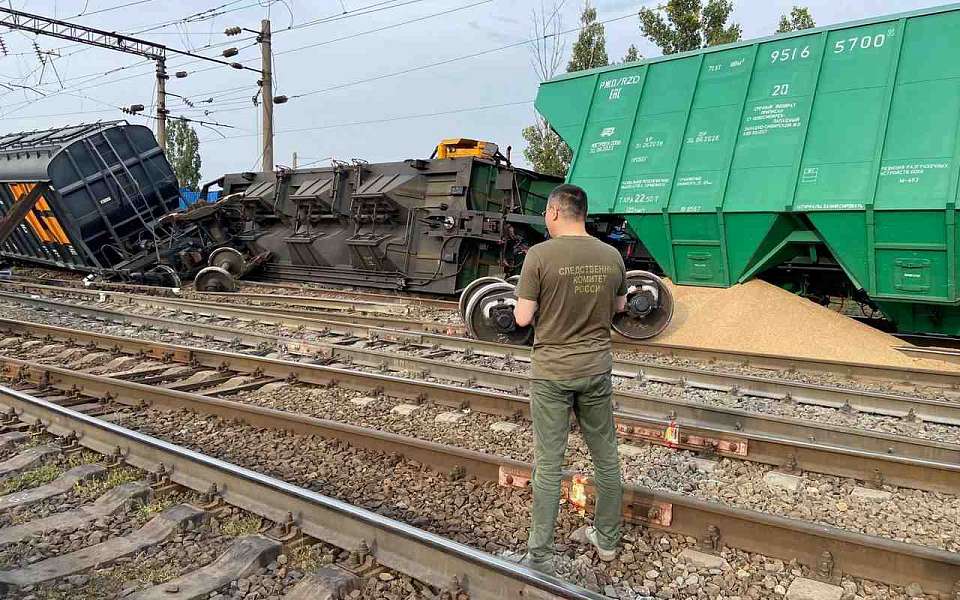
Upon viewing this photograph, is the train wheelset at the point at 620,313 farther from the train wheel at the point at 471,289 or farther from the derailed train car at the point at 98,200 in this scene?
the derailed train car at the point at 98,200

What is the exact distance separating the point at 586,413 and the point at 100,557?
2515 mm

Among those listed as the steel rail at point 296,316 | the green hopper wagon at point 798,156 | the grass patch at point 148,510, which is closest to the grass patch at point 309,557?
the grass patch at point 148,510

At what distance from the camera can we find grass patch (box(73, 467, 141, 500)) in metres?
4.20

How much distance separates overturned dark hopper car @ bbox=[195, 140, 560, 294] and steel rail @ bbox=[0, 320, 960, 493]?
20.7ft

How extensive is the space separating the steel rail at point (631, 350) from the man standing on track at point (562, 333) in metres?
4.20

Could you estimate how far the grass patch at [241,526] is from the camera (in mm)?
3658

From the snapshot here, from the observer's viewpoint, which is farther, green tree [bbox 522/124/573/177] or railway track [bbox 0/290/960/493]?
green tree [bbox 522/124/573/177]

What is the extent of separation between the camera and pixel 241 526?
146 inches

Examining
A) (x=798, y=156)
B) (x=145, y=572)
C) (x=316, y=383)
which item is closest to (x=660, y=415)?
(x=316, y=383)

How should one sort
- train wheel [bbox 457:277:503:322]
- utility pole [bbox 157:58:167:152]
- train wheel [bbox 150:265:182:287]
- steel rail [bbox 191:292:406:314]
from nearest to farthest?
train wheel [bbox 457:277:503:322] → steel rail [bbox 191:292:406:314] → train wheel [bbox 150:265:182:287] → utility pole [bbox 157:58:167:152]

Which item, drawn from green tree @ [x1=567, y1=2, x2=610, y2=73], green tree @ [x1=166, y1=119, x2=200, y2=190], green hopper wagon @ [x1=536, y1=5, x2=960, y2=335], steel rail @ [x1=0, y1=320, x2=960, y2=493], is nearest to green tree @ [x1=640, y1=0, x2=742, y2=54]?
green tree @ [x1=567, y1=2, x2=610, y2=73]

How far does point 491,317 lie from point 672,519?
18.1ft

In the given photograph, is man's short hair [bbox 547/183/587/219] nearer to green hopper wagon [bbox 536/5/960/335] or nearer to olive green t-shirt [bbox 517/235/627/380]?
olive green t-shirt [bbox 517/235/627/380]

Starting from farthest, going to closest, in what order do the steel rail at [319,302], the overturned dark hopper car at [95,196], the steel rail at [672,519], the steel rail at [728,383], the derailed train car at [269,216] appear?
→ the overturned dark hopper car at [95,196] → the derailed train car at [269,216] → the steel rail at [319,302] → the steel rail at [728,383] → the steel rail at [672,519]
